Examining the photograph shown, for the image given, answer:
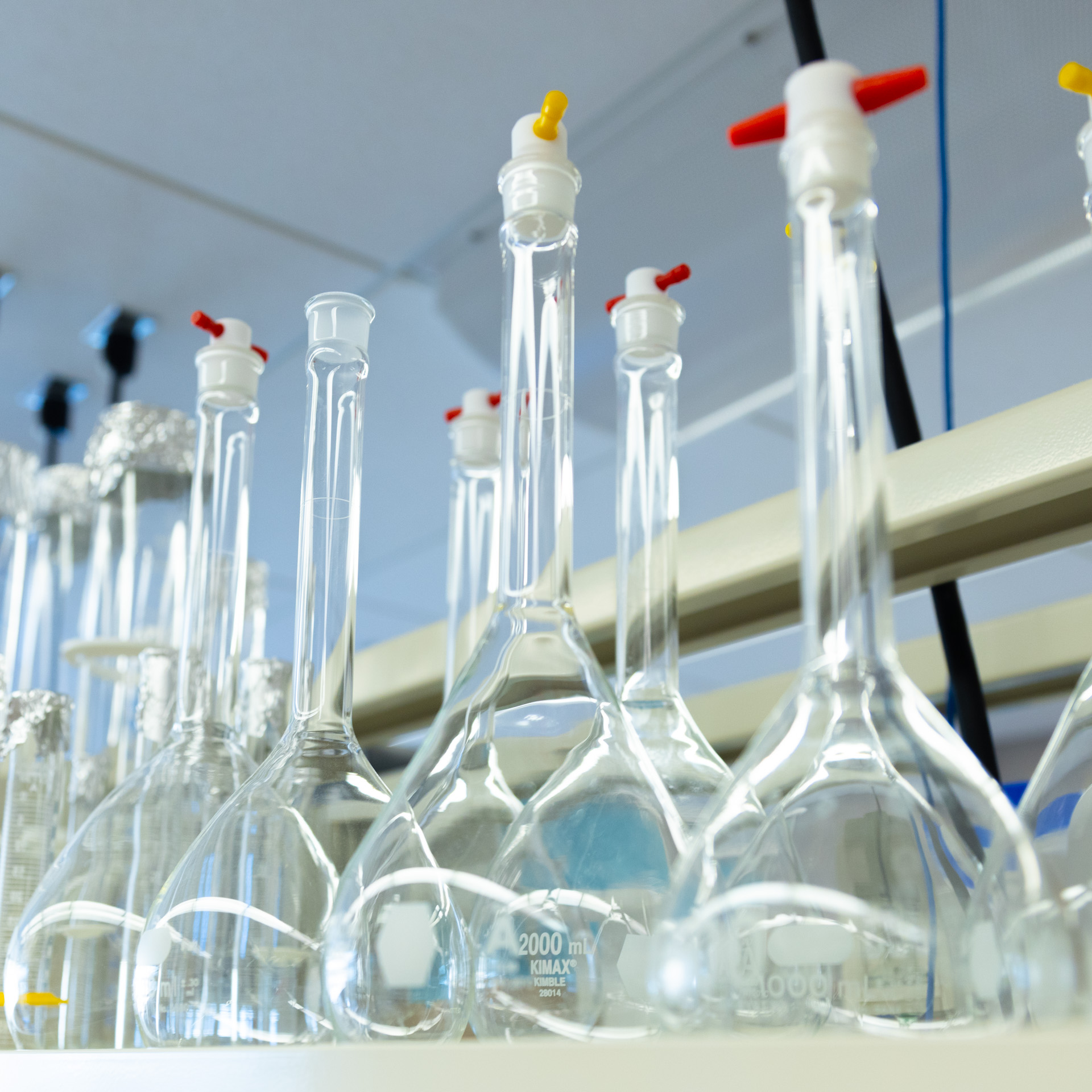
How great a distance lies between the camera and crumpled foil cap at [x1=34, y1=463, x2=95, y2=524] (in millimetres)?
683

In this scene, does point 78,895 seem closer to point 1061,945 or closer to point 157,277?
point 1061,945

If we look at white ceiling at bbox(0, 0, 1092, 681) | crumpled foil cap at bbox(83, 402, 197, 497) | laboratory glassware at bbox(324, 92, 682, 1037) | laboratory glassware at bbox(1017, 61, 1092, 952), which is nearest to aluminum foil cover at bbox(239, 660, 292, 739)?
crumpled foil cap at bbox(83, 402, 197, 497)

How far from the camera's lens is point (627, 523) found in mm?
355

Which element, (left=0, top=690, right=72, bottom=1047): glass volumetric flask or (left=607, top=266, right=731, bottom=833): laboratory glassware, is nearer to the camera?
(left=607, top=266, right=731, bottom=833): laboratory glassware

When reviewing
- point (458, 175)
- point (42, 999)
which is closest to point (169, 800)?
point (42, 999)

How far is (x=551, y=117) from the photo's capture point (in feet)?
0.93

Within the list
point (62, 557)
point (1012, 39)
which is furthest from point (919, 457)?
point (1012, 39)

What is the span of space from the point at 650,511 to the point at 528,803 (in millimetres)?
126

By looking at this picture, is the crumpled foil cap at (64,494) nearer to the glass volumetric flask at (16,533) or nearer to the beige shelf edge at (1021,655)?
the glass volumetric flask at (16,533)

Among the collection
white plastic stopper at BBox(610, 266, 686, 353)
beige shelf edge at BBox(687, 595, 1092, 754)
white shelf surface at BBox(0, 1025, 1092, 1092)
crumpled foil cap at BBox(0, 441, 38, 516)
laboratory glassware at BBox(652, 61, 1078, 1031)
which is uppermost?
crumpled foil cap at BBox(0, 441, 38, 516)

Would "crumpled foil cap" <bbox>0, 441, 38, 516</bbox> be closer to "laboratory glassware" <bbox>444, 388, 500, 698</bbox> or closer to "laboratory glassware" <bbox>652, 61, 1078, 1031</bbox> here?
"laboratory glassware" <bbox>444, 388, 500, 698</bbox>

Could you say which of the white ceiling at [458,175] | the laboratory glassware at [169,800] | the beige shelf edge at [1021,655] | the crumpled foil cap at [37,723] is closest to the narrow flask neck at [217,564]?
the laboratory glassware at [169,800]

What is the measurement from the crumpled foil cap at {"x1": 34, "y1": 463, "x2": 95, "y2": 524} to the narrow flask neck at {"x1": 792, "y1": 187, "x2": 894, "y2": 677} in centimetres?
56

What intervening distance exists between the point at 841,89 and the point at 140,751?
359mm
